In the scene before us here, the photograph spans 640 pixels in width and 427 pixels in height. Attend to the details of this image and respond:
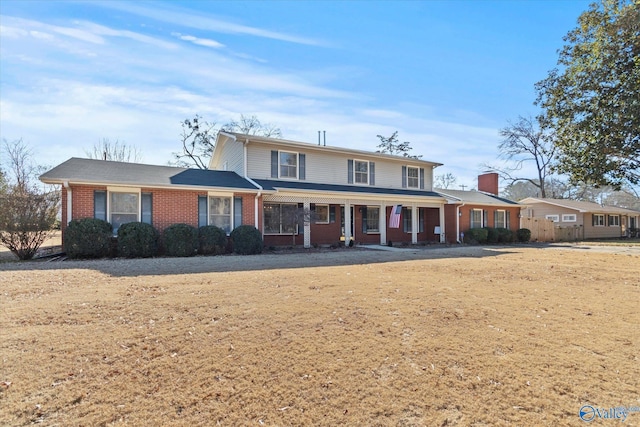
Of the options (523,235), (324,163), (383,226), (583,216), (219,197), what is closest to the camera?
(219,197)

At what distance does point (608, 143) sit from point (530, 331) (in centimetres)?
1592

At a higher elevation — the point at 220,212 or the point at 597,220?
the point at 220,212

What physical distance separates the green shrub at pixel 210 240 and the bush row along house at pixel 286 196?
38.0 inches

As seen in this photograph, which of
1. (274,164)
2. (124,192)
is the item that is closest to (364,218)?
(274,164)

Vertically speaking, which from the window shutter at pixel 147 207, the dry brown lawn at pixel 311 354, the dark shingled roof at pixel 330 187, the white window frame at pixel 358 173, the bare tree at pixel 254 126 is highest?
the bare tree at pixel 254 126

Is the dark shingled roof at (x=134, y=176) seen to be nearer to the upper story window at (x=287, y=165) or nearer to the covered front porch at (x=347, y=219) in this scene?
the upper story window at (x=287, y=165)

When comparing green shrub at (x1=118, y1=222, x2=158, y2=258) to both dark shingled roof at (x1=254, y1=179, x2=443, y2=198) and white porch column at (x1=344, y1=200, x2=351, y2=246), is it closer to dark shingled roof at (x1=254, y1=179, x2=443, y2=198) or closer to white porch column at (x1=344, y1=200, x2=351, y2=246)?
dark shingled roof at (x1=254, y1=179, x2=443, y2=198)

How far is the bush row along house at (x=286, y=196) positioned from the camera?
13211mm

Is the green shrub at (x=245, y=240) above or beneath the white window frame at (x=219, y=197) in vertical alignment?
beneath

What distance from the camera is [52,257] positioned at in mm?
12047

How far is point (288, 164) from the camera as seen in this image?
18094 mm

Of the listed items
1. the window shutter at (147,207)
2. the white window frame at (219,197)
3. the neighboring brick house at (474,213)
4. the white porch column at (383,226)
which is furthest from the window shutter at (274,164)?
the neighboring brick house at (474,213)

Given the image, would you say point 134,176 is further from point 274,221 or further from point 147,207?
point 274,221

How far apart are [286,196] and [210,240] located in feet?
14.7
